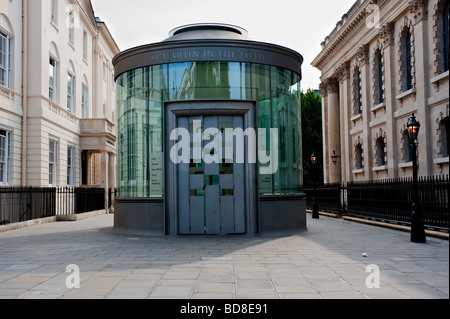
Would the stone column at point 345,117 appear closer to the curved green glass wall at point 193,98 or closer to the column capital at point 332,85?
the column capital at point 332,85

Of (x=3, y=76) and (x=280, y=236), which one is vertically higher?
(x=3, y=76)

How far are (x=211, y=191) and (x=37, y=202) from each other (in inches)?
437

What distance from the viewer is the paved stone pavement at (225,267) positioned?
602 centimetres

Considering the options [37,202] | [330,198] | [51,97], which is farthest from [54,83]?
[330,198]

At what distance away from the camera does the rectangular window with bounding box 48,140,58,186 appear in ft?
81.9

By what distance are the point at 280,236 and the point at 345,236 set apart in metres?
2.00

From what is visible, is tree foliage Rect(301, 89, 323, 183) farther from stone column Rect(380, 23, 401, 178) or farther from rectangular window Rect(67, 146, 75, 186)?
rectangular window Rect(67, 146, 75, 186)

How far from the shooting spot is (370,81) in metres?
33.8

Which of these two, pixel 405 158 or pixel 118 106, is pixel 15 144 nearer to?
pixel 118 106

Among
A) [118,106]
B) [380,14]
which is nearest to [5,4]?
[118,106]

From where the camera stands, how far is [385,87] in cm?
3059

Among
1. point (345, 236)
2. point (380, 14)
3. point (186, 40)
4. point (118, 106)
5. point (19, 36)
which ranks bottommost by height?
point (345, 236)

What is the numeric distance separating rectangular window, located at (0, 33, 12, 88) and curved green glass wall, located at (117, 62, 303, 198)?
9164 millimetres
